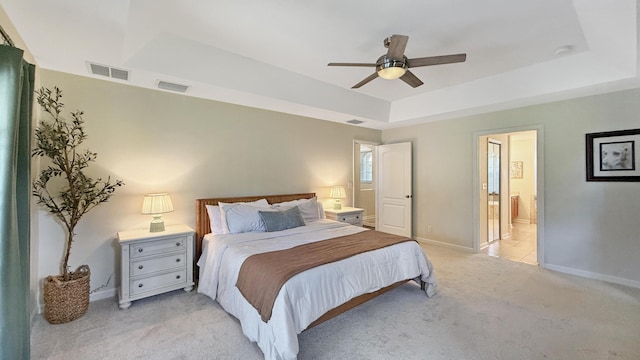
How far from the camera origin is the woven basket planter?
2.47 m

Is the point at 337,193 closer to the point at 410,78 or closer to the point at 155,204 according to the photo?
the point at 410,78

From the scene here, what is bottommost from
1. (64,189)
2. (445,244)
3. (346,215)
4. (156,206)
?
(445,244)

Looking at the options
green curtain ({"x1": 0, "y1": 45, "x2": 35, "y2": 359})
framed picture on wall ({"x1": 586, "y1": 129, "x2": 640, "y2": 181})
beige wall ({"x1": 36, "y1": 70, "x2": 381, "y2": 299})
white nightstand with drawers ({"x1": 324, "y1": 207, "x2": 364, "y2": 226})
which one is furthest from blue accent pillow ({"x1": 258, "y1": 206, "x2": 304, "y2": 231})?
framed picture on wall ({"x1": 586, "y1": 129, "x2": 640, "y2": 181})

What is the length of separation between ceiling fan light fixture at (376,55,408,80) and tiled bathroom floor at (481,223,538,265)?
382 centimetres

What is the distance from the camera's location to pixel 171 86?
10.5 feet

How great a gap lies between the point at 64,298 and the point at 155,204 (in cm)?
112

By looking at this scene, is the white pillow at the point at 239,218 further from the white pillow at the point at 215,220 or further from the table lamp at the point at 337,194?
the table lamp at the point at 337,194

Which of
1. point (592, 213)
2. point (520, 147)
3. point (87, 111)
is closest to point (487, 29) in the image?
point (592, 213)

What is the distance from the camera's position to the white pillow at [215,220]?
3.46 m

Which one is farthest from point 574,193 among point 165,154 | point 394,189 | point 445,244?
point 165,154

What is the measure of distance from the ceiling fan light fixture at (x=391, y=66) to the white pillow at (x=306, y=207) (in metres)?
2.35

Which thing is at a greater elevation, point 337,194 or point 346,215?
point 337,194

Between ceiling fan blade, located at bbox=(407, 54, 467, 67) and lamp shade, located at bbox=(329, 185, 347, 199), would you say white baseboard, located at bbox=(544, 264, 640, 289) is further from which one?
ceiling fan blade, located at bbox=(407, 54, 467, 67)

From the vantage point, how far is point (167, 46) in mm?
2775
